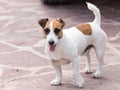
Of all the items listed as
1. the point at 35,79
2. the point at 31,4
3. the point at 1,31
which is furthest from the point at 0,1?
the point at 35,79

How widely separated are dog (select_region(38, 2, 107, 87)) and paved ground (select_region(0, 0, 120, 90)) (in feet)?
0.68

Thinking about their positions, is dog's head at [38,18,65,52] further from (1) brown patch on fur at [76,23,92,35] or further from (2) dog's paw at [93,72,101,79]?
(2) dog's paw at [93,72,101,79]

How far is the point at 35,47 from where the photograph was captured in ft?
18.4

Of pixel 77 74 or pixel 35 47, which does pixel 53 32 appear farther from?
pixel 35 47

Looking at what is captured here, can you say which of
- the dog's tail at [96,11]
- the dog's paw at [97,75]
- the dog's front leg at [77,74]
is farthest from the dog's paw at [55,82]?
the dog's tail at [96,11]

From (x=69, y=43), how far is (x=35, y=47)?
1.79 m

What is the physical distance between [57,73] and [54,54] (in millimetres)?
356

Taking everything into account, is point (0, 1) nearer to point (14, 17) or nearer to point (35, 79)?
point (14, 17)

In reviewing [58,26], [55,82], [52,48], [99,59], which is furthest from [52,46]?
[99,59]

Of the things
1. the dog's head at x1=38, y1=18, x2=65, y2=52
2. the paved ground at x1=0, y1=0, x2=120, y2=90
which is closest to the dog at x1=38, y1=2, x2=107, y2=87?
the dog's head at x1=38, y1=18, x2=65, y2=52

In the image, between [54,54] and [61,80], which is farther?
[61,80]

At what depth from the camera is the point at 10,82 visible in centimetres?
434

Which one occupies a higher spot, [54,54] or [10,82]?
[54,54]

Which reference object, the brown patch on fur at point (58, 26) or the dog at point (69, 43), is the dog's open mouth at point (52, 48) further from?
the brown patch on fur at point (58, 26)
